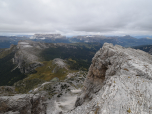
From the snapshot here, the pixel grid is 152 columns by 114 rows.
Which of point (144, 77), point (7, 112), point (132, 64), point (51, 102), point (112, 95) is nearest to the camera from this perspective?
point (112, 95)

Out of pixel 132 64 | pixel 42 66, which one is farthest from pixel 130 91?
pixel 42 66

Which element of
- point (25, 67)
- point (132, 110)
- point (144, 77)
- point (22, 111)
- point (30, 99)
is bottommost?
point (25, 67)

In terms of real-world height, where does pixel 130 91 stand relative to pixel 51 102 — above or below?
above

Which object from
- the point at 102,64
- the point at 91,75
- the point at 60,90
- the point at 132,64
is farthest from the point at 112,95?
the point at 60,90

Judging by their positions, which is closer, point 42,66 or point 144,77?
point 144,77

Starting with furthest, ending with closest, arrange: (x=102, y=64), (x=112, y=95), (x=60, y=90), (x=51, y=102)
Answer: (x=60, y=90) → (x=51, y=102) → (x=102, y=64) → (x=112, y=95)

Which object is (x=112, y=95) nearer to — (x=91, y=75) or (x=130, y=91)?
(x=130, y=91)
